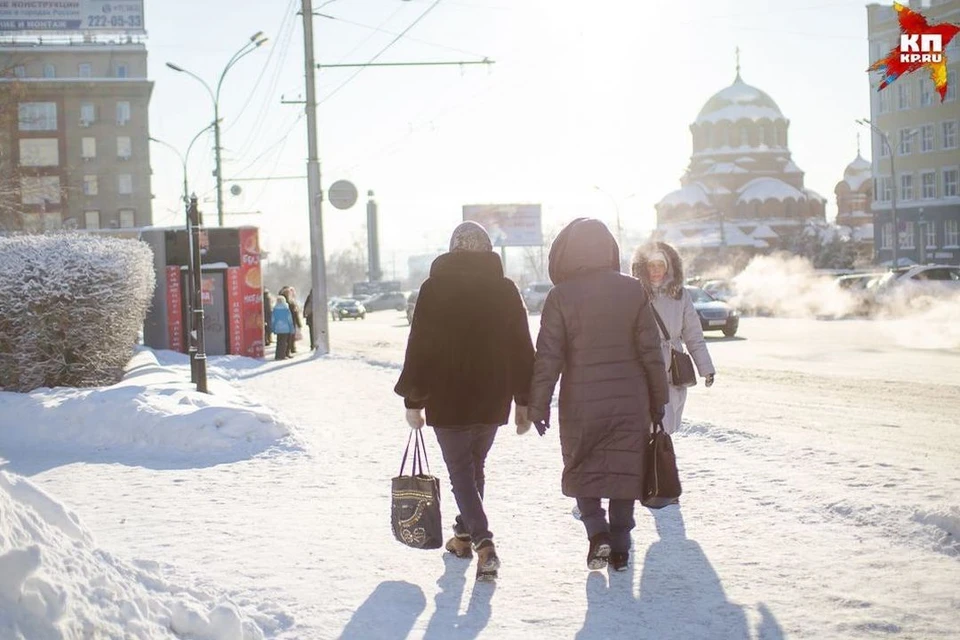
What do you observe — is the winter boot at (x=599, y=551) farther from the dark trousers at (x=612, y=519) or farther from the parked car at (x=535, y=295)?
the parked car at (x=535, y=295)

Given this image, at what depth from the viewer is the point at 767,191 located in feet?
296

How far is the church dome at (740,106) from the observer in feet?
300

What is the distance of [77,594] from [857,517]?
458cm

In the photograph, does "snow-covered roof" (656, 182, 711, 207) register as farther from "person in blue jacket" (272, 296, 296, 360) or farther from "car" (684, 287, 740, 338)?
"person in blue jacket" (272, 296, 296, 360)

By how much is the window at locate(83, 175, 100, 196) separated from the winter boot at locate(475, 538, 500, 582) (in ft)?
253

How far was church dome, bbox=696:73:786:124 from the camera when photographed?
9150cm

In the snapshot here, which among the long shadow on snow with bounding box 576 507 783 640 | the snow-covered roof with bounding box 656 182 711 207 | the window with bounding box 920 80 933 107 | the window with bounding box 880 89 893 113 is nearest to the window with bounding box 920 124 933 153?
the window with bounding box 920 80 933 107

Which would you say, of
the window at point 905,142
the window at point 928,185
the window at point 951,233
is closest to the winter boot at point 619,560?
the window at point 951,233

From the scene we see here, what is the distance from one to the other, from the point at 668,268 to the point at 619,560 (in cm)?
233

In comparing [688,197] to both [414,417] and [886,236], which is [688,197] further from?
[414,417]

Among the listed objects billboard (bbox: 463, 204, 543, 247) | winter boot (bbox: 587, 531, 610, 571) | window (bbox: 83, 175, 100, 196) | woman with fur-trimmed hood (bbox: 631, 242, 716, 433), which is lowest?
winter boot (bbox: 587, 531, 610, 571)

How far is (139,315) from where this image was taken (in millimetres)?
15914

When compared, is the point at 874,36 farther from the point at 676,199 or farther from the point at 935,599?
the point at 935,599

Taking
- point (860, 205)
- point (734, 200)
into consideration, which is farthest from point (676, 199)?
point (860, 205)
